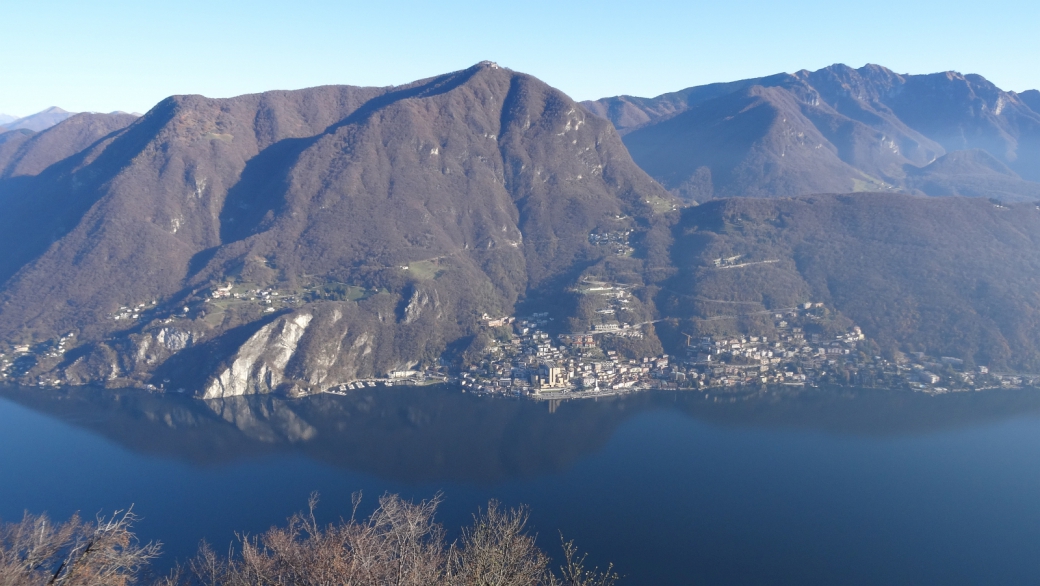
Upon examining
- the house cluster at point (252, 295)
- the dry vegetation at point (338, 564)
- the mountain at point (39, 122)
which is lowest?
the dry vegetation at point (338, 564)

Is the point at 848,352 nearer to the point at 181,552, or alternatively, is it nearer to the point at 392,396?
the point at 392,396

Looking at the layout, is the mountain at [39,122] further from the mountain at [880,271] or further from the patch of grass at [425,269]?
the mountain at [880,271]

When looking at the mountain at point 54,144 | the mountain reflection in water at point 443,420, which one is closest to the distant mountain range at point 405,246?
the mountain at point 54,144

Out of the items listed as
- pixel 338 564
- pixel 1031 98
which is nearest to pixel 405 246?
pixel 338 564

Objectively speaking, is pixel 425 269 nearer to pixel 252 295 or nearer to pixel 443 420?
pixel 252 295

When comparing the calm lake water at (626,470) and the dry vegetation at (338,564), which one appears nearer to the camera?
the dry vegetation at (338,564)

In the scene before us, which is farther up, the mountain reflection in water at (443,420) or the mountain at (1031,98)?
the mountain at (1031,98)

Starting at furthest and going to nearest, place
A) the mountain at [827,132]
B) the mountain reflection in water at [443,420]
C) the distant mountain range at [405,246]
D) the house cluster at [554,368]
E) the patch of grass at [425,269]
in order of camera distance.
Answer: the mountain at [827,132]
the patch of grass at [425,269]
the distant mountain range at [405,246]
the house cluster at [554,368]
the mountain reflection in water at [443,420]

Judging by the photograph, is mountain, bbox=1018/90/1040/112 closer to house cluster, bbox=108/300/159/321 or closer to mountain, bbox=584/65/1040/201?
mountain, bbox=584/65/1040/201

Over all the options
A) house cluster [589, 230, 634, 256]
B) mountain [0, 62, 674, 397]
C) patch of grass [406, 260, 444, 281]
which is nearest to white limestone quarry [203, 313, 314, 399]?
mountain [0, 62, 674, 397]
